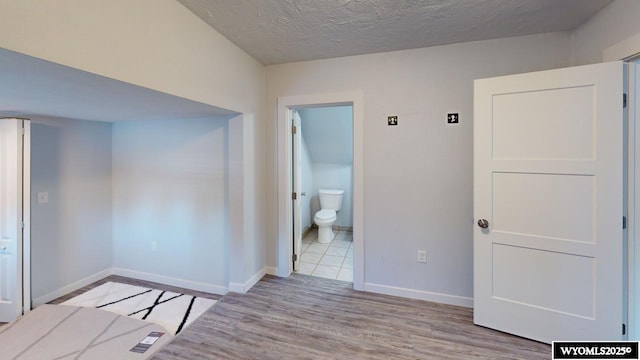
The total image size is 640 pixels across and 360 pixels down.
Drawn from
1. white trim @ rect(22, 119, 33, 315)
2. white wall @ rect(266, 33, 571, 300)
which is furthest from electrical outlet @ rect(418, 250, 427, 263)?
white trim @ rect(22, 119, 33, 315)

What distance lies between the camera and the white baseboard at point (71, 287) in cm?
263

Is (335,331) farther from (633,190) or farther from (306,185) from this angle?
(306,185)

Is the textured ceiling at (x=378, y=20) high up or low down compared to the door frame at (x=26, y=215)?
up

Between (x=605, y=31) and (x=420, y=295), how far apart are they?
254cm

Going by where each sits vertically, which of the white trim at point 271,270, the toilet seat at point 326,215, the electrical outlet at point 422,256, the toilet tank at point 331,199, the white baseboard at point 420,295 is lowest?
the white baseboard at point 420,295

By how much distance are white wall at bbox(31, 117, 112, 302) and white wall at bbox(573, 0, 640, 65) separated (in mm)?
4839

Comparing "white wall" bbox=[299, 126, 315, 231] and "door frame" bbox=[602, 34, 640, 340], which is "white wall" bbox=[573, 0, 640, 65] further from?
"white wall" bbox=[299, 126, 315, 231]

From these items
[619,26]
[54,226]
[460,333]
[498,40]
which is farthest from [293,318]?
[619,26]

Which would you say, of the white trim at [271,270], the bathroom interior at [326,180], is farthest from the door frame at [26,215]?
the bathroom interior at [326,180]

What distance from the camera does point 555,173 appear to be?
187cm

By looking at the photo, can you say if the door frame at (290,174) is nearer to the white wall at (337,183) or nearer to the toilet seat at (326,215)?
the toilet seat at (326,215)

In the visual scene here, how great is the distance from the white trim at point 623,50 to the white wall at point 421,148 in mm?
387

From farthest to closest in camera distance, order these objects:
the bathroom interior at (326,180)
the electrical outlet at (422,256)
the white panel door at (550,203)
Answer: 1. the bathroom interior at (326,180)
2. the electrical outlet at (422,256)
3. the white panel door at (550,203)

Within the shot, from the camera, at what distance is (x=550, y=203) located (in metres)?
1.90
